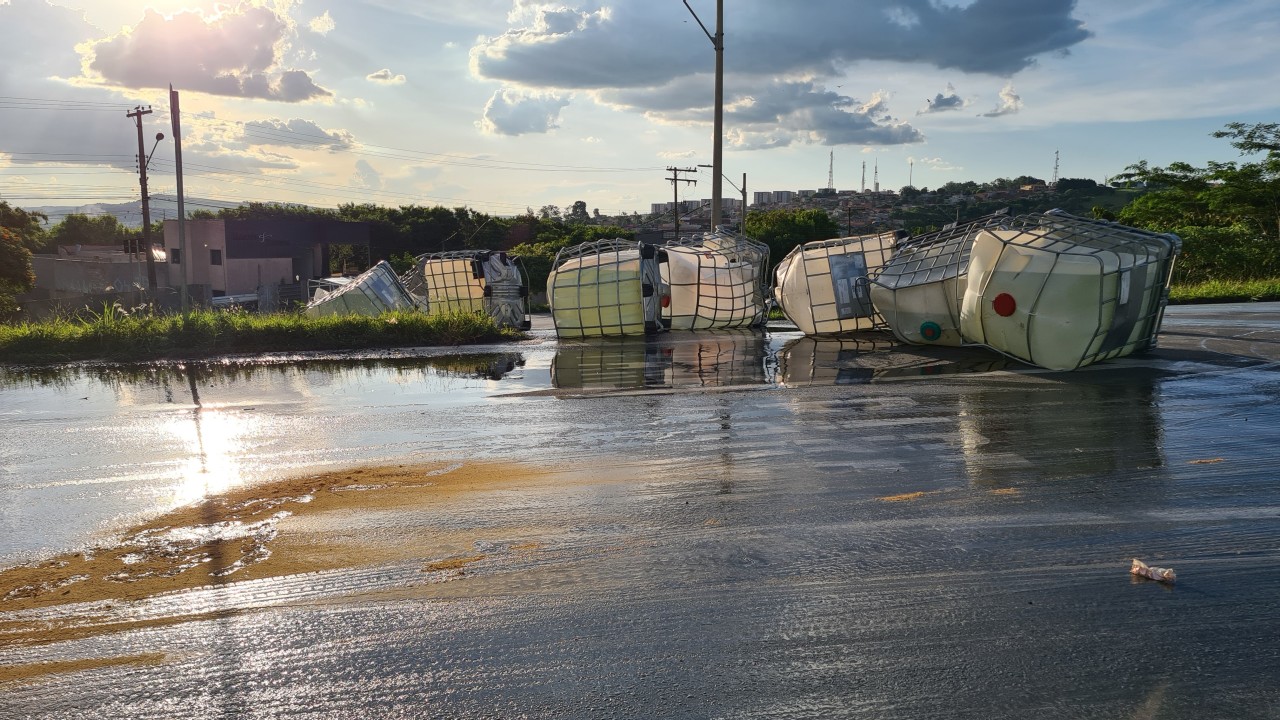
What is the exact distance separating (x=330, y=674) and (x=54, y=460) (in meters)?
6.09

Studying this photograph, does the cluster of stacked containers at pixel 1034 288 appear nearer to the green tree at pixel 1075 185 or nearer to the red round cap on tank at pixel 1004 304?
the red round cap on tank at pixel 1004 304

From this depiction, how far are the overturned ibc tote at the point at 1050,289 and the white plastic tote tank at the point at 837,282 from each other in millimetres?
2501

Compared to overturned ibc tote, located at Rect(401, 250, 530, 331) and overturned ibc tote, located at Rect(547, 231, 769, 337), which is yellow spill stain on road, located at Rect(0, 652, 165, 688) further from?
overturned ibc tote, located at Rect(401, 250, 530, 331)

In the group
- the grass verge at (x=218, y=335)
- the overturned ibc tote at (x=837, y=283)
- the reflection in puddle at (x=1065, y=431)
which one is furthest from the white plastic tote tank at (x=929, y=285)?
the grass verge at (x=218, y=335)

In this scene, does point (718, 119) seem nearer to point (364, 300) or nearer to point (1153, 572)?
point (364, 300)

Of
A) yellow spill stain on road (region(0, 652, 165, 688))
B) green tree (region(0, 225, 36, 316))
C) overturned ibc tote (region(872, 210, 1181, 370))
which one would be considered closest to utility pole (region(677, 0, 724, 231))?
overturned ibc tote (region(872, 210, 1181, 370))

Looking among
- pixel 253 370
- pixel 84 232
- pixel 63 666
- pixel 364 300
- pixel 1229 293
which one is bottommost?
pixel 63 666

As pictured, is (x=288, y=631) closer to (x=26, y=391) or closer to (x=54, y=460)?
(x=54, y=460)

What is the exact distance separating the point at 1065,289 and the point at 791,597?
943cm

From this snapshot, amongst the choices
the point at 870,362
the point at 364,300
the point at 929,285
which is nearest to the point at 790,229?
the point at 364,300

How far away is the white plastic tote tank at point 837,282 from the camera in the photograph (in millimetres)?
18234

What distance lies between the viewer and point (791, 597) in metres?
4.98

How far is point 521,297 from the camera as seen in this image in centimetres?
2336

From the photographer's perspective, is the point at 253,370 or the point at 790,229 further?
the point at 790,229
